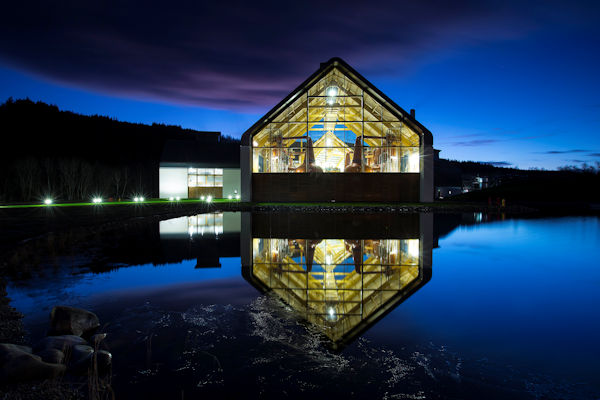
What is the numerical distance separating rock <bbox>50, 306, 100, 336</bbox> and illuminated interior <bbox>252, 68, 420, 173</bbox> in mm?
24933

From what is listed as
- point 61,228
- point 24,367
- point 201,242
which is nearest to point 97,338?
point 24,367

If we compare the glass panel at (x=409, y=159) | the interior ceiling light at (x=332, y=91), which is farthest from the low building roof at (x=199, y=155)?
the glass panel at (x=409, y=159)

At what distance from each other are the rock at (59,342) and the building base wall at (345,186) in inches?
1006

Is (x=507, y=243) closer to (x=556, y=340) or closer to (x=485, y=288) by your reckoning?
(x=485, y=288)

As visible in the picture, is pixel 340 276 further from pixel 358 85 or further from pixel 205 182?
pixel 205 182

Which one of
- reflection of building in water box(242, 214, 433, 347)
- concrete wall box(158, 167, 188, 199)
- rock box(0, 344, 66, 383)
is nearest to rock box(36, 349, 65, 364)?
rock box(0, 344, 66, 383)

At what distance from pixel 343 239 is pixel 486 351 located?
7555 mm

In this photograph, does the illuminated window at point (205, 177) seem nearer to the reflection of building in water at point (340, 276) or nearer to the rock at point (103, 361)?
the reflection of building in water at point (340, 276)

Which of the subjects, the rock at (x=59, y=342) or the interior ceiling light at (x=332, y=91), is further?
the interior ceiling light at (x=332, y=91)

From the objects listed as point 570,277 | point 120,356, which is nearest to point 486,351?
point 120,356

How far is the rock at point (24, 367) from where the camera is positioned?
3.36 meters

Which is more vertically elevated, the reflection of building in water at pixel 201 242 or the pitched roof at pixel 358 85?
the pitched roof at pixel 358 85

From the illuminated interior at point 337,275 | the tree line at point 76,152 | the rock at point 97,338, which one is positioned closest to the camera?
the rock at point 97,338

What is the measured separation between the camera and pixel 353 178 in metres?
29.3
